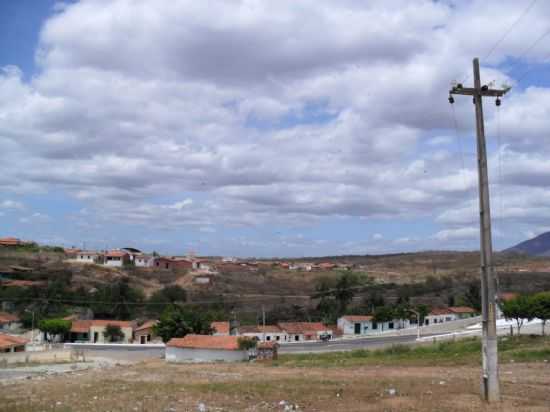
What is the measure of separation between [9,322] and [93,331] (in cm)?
1186

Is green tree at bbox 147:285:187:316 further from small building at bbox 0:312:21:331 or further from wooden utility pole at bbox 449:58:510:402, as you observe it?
wooden utility pole at bbox 449:58:510:402

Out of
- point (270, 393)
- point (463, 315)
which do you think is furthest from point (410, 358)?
point (463, 315)

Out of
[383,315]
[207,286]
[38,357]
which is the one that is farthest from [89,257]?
[38,357]

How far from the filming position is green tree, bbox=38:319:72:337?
77.4 meters

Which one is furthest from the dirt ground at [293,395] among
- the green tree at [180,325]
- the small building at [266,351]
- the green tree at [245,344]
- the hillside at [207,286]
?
the hillside at [207,286]

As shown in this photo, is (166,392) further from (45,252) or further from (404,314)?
(45,252)

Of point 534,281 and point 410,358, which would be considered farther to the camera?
point 534,281

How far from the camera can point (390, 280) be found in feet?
454

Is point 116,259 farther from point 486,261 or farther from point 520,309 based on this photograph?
point 486,261

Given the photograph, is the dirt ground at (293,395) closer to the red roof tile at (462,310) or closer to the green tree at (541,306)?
the green tree at (541,306)

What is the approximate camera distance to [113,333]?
80.9m

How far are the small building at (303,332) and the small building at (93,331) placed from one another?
20882 mm

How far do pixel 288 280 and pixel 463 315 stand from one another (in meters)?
53.5

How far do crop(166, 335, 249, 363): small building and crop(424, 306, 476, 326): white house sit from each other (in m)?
45.5
